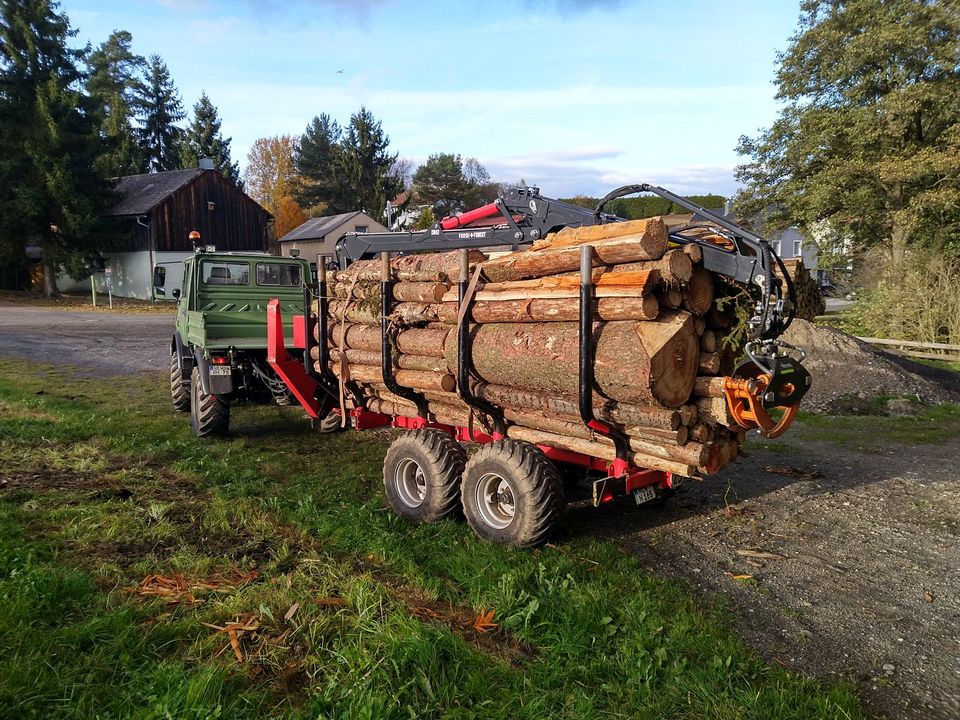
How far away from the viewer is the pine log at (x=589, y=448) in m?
4.30

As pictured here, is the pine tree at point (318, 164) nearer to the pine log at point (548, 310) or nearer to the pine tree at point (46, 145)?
the pine tree at point (46, 145)

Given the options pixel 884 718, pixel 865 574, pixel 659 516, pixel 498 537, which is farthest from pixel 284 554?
pixel 865 574

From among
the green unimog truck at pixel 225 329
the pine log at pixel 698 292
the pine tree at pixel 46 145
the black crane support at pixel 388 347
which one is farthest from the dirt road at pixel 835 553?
the pine tree at pixel 46 145

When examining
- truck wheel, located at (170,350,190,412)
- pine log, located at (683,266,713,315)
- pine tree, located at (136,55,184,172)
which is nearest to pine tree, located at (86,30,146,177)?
pine tree, located at (136,55,184,172)

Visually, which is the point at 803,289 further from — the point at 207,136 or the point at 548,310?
the point at 207,136

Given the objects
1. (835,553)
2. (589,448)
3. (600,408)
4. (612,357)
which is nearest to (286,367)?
(589,448)

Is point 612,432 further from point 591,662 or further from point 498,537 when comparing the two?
point 591,662

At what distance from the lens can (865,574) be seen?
4621 millimetres

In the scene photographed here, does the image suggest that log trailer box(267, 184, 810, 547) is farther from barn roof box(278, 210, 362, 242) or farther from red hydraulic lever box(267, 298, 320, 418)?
barn roof box(278, 210, 362, 242)

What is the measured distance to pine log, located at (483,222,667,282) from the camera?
4102 mm

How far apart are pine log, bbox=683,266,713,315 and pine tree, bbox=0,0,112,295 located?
119ft

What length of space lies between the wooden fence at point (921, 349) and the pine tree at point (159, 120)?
182 ft

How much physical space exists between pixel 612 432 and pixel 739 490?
265 centimetres

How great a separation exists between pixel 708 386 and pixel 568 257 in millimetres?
1213
